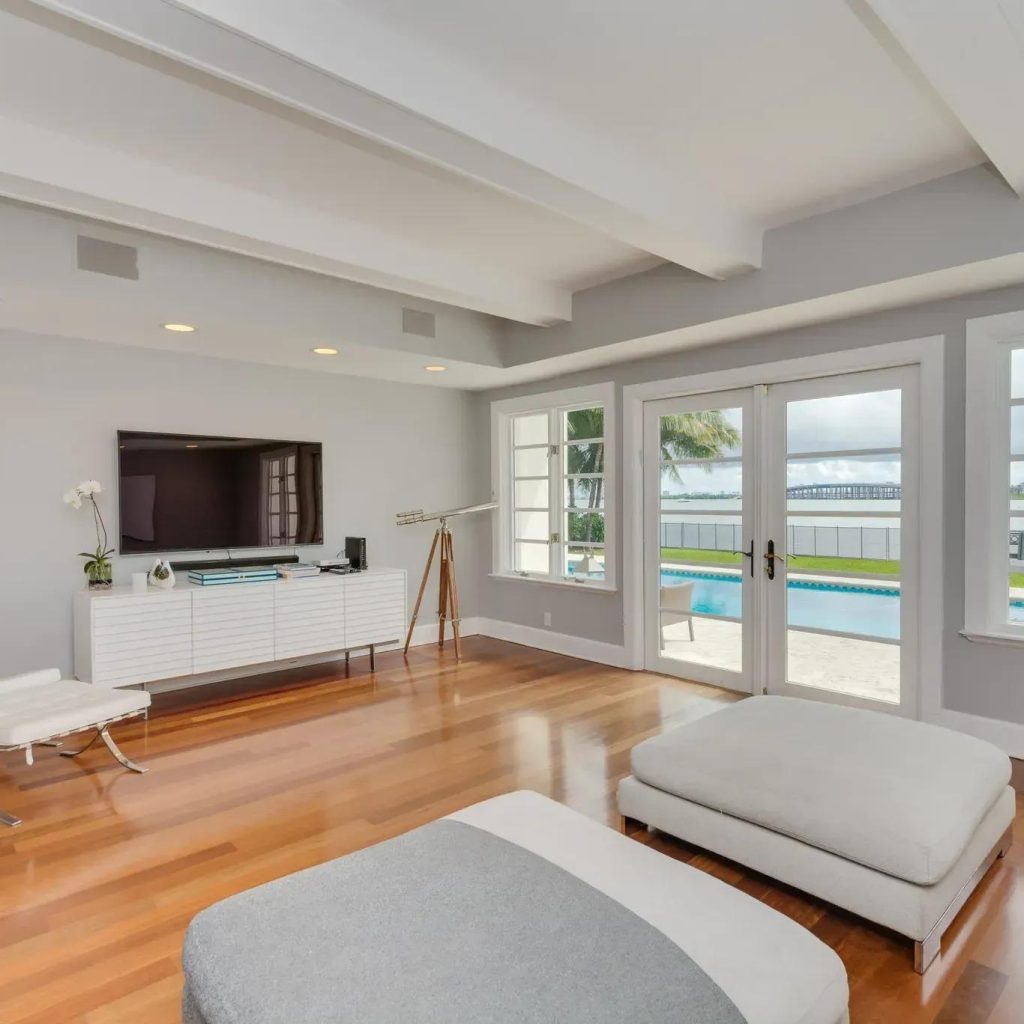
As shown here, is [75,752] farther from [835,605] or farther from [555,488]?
[835,605]

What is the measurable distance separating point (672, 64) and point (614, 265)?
1.96m

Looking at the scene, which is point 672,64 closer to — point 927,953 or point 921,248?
point 921,248

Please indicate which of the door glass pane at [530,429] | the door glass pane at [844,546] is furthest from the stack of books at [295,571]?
the door glass pane at [844,546]

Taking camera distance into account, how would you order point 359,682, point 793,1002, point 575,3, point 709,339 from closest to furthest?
point 793,1002, point 575,3, point 709,339, point 359,682

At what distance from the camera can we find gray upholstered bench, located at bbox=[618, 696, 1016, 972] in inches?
74.0

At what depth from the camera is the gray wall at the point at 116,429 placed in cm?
404

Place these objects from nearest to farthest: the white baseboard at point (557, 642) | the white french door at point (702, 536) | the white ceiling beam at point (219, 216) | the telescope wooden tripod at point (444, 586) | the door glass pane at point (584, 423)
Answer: the white ceiling beam at point (219, 216), the white french door at point (702, 536), the white baseboard at point (557, 642), the door glass pane at point (584, 423), the telescope wooden tripod at point (444, 586)

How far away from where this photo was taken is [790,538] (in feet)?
13.9

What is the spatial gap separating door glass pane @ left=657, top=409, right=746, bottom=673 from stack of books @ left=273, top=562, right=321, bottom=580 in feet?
8.03

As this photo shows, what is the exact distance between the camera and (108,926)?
207 centimetres

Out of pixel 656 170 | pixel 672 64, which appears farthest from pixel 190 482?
pixel 672 64

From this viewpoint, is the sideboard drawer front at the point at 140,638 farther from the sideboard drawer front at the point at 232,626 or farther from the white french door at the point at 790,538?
the white french door at the point at 790,538

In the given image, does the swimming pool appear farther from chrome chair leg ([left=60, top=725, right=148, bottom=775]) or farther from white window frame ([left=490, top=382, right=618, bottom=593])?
chrome chair leg ([left=60, top=725, right=148, bottom=775])

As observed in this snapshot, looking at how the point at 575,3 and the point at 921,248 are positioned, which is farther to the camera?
the point at 921,248
